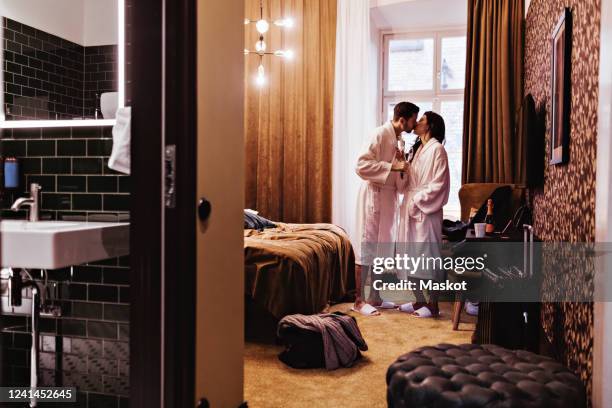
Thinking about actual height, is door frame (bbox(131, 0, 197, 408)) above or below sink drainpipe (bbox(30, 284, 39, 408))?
above

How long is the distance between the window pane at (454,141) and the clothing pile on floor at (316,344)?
3449 mm

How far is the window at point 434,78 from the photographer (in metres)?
6.00

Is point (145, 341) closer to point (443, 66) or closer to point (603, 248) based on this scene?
point (603, 248)

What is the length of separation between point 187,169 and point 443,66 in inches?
199

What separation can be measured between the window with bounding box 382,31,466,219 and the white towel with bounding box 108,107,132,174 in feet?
14.7

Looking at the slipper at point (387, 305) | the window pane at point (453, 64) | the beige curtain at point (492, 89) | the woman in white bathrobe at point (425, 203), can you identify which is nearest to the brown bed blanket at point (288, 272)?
the slipper at point (387, 305)

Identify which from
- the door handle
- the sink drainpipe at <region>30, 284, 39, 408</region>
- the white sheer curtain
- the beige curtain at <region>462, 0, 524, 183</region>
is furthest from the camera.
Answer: the white sheer curtain

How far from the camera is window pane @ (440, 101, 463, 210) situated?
5.97 m

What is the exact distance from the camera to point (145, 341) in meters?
1.60

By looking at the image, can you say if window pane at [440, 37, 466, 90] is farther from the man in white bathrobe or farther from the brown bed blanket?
the brown bed blanket

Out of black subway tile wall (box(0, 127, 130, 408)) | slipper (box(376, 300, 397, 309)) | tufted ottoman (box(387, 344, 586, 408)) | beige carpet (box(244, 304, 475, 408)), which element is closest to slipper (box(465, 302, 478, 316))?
beige carpet (box(244, 304, 475, 408))

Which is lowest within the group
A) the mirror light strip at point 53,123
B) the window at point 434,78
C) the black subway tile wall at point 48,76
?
the mirror light strip at point 53,123

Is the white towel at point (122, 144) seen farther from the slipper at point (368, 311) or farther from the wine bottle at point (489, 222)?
the slipper at point (368, 311)

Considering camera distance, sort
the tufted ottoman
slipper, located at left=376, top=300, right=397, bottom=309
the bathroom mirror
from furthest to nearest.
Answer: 1. slipper, located at left=376, top=300, right=397, bottom=309
2. the bathroom mirror
3. the tufted ottoman
